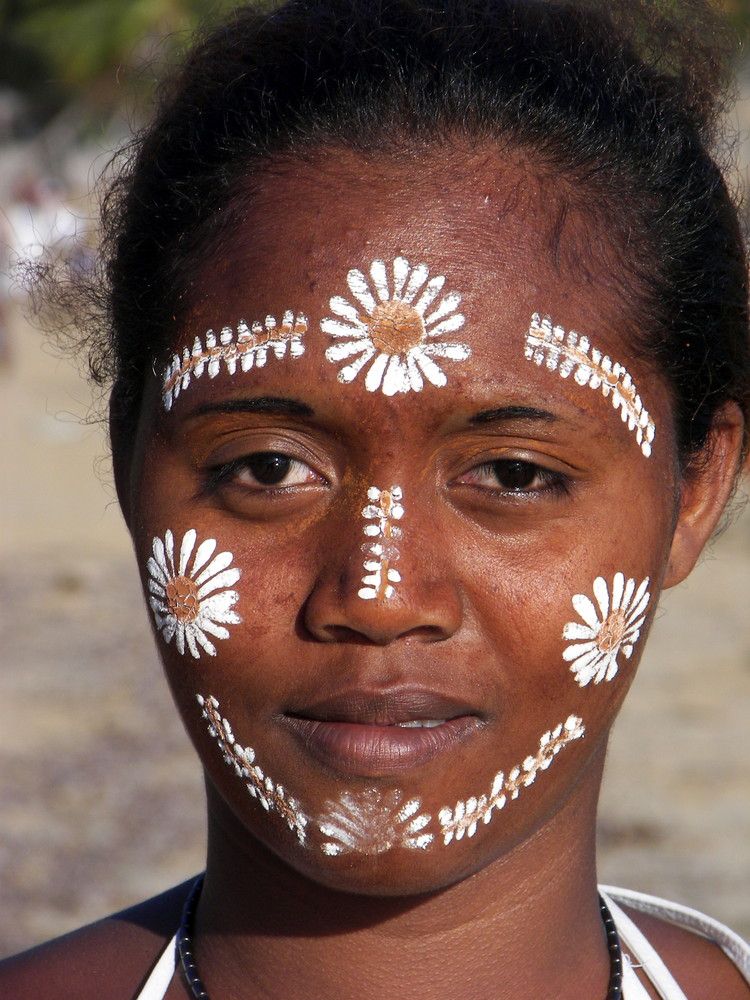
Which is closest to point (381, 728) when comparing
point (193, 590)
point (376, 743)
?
point (376, 743)

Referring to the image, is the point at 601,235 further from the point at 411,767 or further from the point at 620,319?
the point at 411,767

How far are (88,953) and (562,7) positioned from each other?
1901 mm

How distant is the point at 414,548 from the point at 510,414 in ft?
0.83

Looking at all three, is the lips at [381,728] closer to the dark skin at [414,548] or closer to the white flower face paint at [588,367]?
the dark skin at [414,548]

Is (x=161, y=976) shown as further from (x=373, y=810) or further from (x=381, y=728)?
(x=381, y=728)

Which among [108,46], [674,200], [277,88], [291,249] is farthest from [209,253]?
[108,46]

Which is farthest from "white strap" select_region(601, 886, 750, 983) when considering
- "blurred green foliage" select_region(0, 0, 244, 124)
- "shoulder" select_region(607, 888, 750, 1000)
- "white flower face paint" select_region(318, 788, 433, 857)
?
"blurred green foliage" select_region(0, 0, 244, 124)

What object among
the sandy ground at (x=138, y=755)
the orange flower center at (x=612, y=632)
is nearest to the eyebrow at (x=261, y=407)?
the orange flower center at (x=612, y=632)

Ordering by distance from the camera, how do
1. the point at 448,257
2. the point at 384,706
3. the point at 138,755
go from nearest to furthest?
1. the point at 384,706
2. the point at 448,257
3. the point at 138,755

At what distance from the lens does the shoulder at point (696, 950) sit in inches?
87.2

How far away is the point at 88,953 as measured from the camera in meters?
2.16

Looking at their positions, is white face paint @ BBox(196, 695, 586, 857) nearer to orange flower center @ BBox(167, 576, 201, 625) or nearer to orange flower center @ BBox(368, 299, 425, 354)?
orange flower center @ BBox(167, 576, 201, 625)

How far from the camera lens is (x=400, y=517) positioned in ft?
5.97

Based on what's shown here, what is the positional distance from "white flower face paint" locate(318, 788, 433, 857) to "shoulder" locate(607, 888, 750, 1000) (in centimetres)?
63
